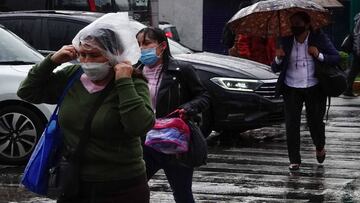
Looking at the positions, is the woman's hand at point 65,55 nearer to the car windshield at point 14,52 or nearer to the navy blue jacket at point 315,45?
the navy blue jacket at point 315,45

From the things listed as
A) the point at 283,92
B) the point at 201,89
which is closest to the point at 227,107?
the point at 283,92

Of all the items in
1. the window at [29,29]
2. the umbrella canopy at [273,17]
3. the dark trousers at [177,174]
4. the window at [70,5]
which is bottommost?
the window at [70,5]

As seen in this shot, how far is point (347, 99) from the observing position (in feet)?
60.3

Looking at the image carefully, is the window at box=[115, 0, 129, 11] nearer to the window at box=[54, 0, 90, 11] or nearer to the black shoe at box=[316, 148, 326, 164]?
the window at box=[54, 0, 90, 11]

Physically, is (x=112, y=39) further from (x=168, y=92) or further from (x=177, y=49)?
(x=177, y=49)

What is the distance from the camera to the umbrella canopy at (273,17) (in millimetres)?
9758

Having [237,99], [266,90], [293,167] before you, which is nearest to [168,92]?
[293,167]

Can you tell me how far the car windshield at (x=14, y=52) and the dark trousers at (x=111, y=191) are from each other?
6357mm

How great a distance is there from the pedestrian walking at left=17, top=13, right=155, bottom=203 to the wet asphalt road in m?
3.73

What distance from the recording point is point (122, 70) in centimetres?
446

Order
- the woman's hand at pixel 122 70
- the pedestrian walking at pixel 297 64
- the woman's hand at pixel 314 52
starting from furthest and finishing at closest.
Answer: the pedestrian walking at pixel 297 64
the woman's hand at pixel 314 52
the woman's hand at pixel 122 70

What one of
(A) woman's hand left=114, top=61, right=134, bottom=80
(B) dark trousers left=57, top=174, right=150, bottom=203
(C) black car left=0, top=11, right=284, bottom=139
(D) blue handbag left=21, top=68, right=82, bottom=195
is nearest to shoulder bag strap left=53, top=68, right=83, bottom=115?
(D) blue handbag left=21, top=68, right=82, bottom=195

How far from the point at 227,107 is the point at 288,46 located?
2082 millimetres

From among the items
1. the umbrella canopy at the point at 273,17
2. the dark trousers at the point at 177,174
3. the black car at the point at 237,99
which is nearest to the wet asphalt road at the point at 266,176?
the black car at the point at 237,99
